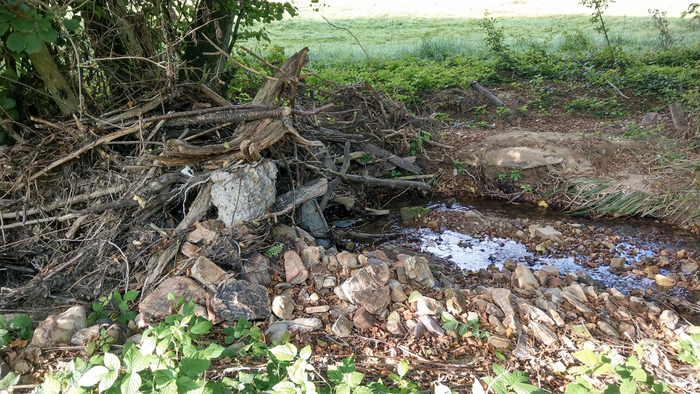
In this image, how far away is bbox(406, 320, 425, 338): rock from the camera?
238 cm

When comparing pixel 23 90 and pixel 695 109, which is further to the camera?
pixel 695 109

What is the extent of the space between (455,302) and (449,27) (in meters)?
17.4

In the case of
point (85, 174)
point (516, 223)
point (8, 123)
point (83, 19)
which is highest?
point (83, 19)

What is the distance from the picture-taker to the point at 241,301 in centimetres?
249

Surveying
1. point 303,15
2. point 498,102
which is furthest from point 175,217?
point 303,15

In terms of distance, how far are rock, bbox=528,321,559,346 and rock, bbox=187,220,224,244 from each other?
7.03ft

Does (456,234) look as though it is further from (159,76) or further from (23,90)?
(23,90)

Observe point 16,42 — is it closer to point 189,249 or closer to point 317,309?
point 189,249

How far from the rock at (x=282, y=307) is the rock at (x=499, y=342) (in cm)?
115

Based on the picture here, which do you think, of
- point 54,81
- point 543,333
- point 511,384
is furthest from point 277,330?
point 54,81

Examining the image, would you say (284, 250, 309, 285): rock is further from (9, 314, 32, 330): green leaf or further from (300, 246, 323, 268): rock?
(9, 314, 32, 330): green leaf

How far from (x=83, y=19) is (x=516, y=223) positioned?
478cm

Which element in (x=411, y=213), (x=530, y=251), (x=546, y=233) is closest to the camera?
(x=530, y=251)

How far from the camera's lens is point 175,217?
11.3 feet
